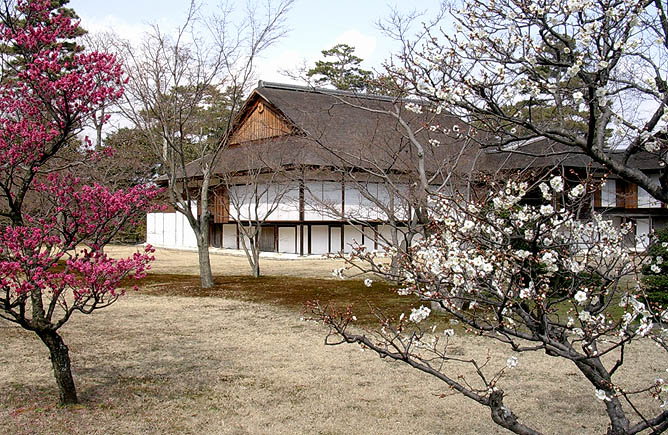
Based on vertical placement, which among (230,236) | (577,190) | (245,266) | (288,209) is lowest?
(245,266)

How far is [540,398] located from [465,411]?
32.3 inches

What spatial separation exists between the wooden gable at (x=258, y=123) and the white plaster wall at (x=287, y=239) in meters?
3.81

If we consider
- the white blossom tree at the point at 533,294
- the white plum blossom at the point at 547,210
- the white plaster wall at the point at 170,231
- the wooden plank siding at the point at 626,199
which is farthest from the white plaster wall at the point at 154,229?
the white plum blossom at the point at 547,210

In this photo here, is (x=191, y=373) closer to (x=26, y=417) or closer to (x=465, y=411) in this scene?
(x=26, y=417)

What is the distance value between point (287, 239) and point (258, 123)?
4733 mm

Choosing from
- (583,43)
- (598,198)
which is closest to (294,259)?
(598,198)

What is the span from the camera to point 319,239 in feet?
71.3

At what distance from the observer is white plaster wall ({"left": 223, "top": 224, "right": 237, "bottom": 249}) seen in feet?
82.4

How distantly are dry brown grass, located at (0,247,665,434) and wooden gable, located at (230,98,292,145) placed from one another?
45.5 feet

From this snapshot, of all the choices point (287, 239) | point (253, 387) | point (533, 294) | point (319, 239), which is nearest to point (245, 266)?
point (319, 239)

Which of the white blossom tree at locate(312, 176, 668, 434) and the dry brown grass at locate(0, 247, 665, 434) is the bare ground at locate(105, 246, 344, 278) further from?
the white blossom tree at locate(312, 176, 668, 434)

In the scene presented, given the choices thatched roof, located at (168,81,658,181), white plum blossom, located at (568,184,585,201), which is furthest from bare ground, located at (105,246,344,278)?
white plum blossom, located at (568,184,585,201)

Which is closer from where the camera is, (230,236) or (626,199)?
(626,199)

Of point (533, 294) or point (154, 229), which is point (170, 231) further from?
point (533, 294)
